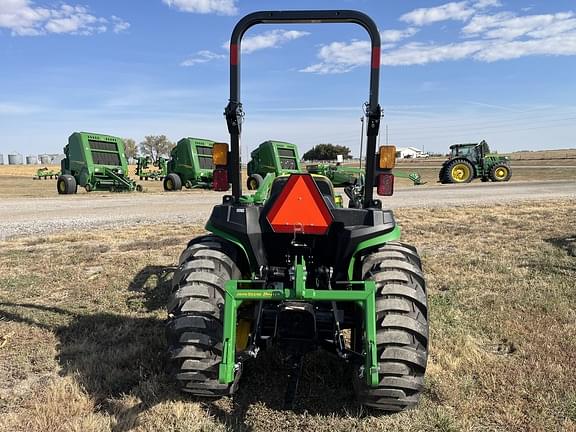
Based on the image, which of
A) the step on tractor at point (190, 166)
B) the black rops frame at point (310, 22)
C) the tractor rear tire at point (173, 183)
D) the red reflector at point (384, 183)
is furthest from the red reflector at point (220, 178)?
the tractor rear tire at point (173, 183)

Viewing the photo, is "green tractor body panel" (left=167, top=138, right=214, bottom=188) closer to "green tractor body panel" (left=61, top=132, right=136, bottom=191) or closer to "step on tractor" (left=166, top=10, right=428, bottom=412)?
"green tractor body panel" (left=61, top=132, right=136, bottom=191)

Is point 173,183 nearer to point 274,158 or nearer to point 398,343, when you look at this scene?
point 274,158

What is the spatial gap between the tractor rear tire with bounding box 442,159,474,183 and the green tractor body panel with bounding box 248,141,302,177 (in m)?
8.24

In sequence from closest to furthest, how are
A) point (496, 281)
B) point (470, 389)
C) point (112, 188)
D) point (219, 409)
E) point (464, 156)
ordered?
point (219, 409) < point (470, 389) < point (496, 281) < point (112, 188) < point (464, 156)

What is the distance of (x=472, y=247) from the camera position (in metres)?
7.71

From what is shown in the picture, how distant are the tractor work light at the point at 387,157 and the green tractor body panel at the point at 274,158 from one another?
742 inches

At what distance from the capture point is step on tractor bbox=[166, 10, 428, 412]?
105 inches

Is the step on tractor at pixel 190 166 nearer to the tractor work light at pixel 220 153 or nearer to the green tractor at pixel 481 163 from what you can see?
the green tractor at pixel 481 163

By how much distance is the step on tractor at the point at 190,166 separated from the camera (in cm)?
2277

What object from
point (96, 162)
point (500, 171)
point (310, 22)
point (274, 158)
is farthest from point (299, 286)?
point (500, 171)

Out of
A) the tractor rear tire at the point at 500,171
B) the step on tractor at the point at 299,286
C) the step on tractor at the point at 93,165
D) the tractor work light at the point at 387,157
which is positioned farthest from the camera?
the tractor rear tire at the point at 500,171

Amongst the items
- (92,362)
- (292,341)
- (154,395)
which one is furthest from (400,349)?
(92,362)

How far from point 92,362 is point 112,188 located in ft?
66.3

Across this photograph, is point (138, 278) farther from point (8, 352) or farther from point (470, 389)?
point (470, 389)
